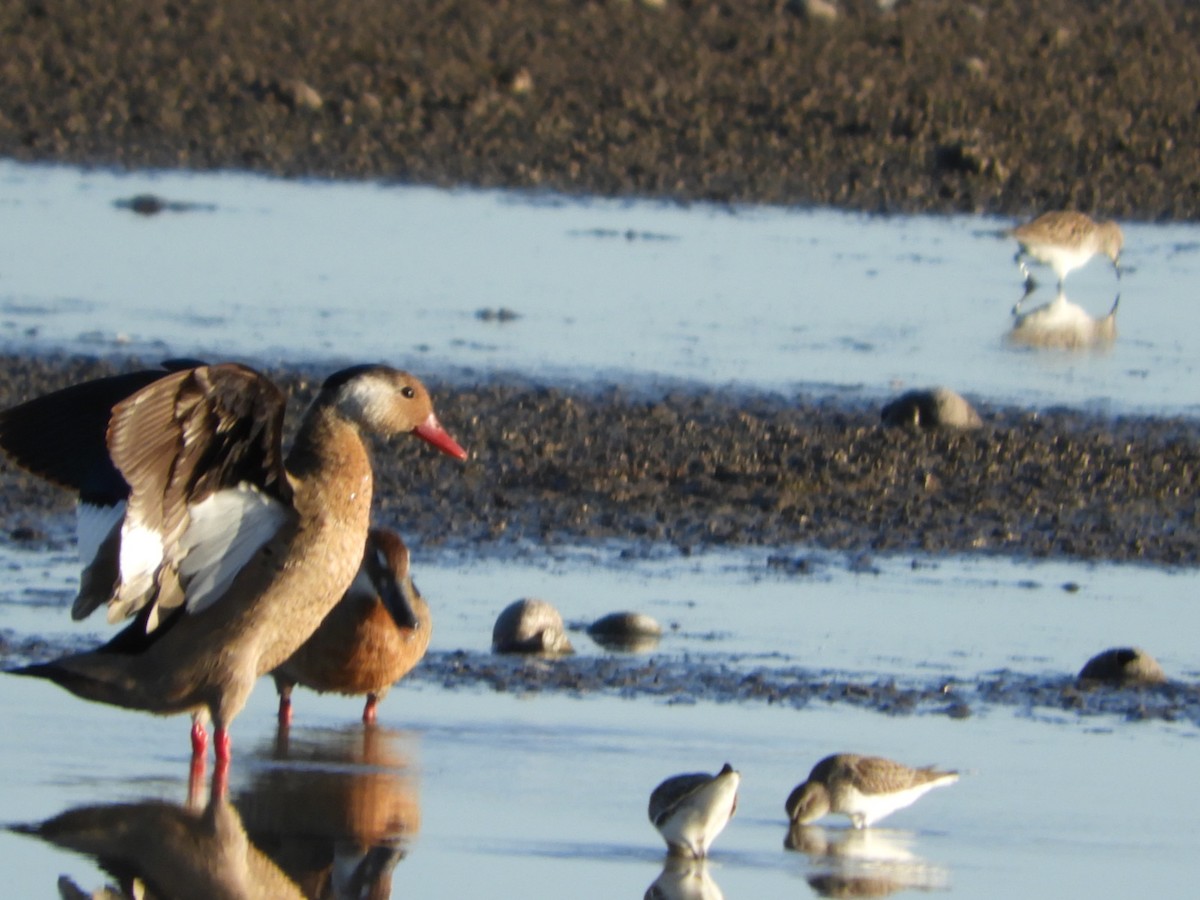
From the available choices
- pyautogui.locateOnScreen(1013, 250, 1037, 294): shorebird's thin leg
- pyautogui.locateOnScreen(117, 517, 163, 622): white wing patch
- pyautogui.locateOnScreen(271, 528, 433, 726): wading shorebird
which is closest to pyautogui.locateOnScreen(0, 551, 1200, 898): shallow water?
pyautogui.locateOnScreen(271, 528, 433, 726): wading shorebird

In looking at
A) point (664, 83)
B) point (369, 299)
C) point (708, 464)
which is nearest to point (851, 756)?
point (708, 464)

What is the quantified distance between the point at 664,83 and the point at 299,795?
46.1 ft

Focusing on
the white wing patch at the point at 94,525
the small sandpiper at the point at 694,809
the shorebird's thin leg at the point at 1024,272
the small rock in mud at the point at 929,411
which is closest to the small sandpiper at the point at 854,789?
the small sandpiper at the point at 694,809

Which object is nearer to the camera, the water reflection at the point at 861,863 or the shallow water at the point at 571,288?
the water reflection at the point at 861,863

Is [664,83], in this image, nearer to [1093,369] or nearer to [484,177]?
[484,177]

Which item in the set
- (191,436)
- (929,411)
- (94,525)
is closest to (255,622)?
(94,525)

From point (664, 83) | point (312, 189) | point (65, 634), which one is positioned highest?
point (664, 83)

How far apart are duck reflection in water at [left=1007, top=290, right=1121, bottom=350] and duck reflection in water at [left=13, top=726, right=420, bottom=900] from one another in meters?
7.58

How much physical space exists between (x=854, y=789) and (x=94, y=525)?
2.09 m

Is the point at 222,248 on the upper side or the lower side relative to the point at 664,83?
lower

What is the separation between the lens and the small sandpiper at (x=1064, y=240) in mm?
15281

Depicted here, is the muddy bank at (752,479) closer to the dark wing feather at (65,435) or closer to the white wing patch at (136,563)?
the dark wing feather at (65,435)

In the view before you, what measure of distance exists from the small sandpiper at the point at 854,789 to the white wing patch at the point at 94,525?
6.14ft

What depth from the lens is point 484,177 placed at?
706 inches
